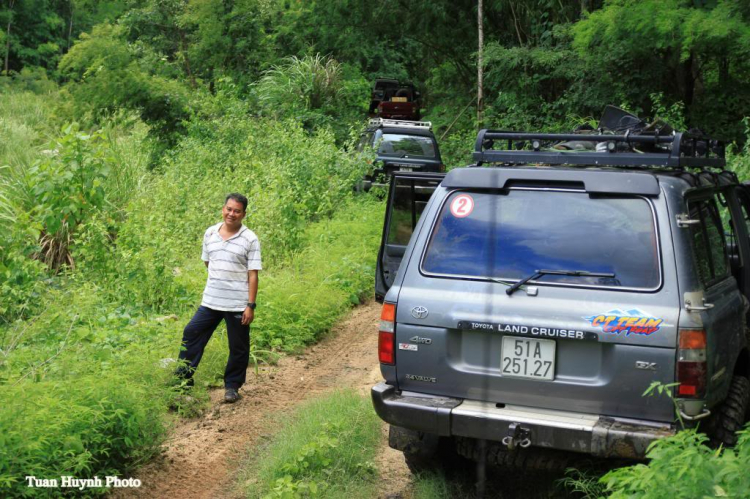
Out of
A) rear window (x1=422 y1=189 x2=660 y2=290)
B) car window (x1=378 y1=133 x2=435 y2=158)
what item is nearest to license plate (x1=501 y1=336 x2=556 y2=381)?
rear window (x1=422 y1=189 x2=660 y2=290)

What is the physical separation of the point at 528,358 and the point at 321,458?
1.61 meters

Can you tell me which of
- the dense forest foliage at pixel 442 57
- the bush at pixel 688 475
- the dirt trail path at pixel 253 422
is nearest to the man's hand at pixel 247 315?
the dirt trail path at pixel 253 422

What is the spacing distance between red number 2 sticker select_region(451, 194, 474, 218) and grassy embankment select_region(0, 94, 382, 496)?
2.32 meters

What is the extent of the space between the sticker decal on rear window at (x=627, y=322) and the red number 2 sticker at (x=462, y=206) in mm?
960

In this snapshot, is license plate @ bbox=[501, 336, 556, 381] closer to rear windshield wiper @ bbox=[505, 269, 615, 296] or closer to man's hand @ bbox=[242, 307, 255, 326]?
rear windshield wiper @ bbox=[505, 269, 615, 296]

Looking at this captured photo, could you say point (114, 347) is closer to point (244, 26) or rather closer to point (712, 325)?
point (712, 325)

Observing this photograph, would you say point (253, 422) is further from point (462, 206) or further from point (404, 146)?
point (404, 146)

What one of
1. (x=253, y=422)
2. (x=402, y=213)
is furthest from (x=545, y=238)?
(x=402, y=213)

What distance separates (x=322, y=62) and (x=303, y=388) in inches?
784

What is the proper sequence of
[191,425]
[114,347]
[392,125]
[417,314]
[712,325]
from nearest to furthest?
1. [712,325]
2. [417,314]
3. [191,425]
4. [114,347]
5. [392,125]

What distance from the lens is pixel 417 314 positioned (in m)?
4.87

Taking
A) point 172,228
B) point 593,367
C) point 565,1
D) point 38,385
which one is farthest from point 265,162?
point 593,367

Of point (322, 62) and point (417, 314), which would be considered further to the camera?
point (322, 62)

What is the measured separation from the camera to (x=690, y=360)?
14.2 feet
